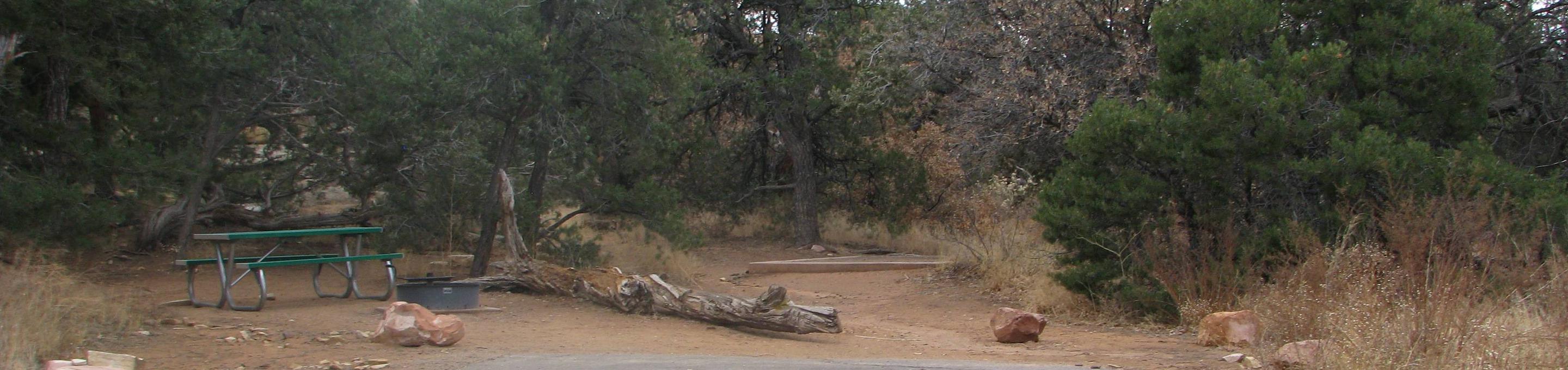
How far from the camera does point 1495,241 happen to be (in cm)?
772

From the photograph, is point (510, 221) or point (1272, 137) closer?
point (1272, 137)

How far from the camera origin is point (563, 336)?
8555 mm

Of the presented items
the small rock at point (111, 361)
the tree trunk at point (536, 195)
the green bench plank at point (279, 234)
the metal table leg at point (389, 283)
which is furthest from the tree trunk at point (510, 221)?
the small rock at point (111, 361)

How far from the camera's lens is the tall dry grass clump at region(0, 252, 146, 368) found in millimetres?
6281

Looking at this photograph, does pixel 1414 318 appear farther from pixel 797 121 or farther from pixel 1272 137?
pixel 797 121

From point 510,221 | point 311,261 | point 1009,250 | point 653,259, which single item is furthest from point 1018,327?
point 653,259

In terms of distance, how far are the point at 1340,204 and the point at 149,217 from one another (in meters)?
12.5

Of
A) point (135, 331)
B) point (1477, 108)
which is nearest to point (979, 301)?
point (1477, 108)

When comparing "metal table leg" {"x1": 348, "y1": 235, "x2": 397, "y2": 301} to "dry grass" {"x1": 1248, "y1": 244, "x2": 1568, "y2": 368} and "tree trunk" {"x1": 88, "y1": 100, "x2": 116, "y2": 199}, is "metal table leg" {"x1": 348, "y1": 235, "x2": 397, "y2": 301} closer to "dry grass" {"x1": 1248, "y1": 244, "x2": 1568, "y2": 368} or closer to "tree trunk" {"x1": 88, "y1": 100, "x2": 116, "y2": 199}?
"tree trunk" {"x1": 88, "y1": 100, "x2": 116, "y2": 199}

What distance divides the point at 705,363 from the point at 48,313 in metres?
4.04

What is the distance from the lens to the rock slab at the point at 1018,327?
29.2 ft

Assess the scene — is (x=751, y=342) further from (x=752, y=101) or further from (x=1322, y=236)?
(x=752, y=101)

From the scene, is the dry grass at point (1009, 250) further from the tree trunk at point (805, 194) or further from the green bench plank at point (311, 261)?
the green bench plank at point (311, 261)

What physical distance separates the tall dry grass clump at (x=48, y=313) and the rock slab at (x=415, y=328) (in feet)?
5.62
